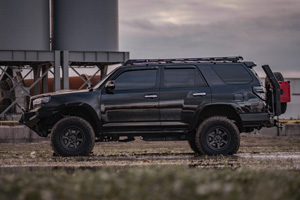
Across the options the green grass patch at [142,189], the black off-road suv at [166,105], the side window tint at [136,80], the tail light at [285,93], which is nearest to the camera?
the green grass patch at [142,189]

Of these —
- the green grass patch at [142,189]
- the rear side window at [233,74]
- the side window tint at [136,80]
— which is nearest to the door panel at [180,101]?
the side window tint at [136,80]

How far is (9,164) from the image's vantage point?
459 inches

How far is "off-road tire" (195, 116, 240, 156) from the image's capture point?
13.5 meters

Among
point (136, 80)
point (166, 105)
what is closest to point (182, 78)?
point (166, 105)

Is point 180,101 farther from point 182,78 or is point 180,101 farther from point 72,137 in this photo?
point 72,137

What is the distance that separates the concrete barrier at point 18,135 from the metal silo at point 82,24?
2046 cm

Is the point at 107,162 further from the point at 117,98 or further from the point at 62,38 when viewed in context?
the point at 62,38

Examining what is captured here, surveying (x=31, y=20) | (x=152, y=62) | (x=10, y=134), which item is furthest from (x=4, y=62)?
(x=152, y=62)

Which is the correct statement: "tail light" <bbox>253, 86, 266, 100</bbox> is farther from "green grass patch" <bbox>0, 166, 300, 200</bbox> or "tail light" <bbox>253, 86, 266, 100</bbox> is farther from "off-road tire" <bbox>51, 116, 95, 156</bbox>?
"green grass patch" <bbox>0, 166, 300, 200</bbox>

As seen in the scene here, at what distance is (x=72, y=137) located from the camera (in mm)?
13562

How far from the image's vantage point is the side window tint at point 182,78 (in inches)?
552

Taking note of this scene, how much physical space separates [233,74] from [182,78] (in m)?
1.15

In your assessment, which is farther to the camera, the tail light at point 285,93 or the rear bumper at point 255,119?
the tail light at point 285,93

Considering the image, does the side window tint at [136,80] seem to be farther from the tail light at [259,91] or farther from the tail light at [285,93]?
the tail light at [285,93]
